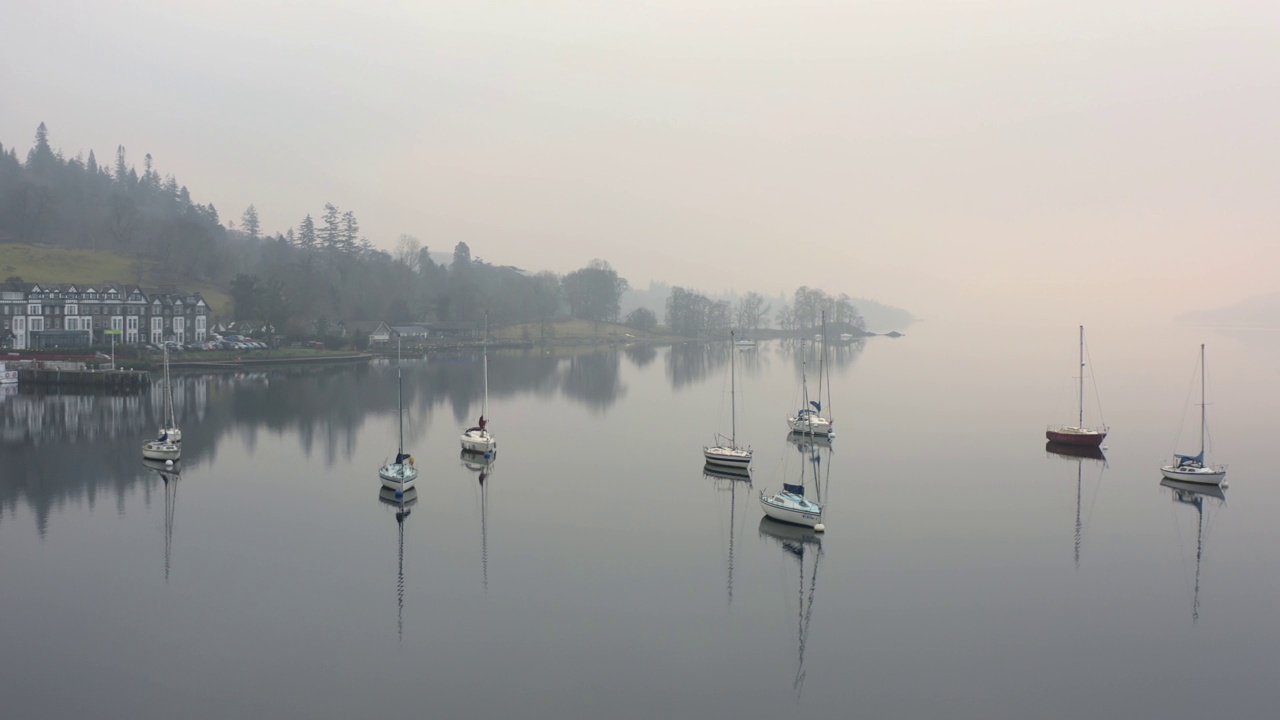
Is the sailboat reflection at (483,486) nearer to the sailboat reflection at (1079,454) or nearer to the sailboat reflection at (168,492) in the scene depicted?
the sailboat reflection at (168,492)

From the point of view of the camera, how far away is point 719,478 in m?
34.9

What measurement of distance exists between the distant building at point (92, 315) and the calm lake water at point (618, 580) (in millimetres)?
38992

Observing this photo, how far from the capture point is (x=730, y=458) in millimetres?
35594

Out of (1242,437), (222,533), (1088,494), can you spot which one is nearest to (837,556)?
(1088,494)

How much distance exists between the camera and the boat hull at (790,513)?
1043 inches

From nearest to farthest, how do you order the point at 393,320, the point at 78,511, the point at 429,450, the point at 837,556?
the point at 837,556 < the point at 78,511 < the point at 429,450 < the point at 393,320

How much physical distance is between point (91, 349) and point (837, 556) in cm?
7107

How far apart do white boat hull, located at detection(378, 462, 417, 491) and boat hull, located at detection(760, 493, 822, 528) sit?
41.2ft

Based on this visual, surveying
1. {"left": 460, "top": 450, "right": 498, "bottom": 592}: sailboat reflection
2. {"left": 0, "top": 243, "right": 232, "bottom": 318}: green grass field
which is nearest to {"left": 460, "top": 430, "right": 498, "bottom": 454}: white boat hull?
{"left": 460, "top": 450, "right": 498, "bottom": 592}: sailboat reflection

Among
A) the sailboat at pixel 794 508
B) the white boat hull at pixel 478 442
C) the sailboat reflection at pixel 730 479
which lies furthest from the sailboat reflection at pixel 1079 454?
the white boat hull at pixel 478 442

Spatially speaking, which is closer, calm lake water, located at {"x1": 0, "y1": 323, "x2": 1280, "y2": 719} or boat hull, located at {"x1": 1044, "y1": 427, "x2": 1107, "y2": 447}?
calm lake water, located at {"x1": 0, "y1": 323, "x2": 1280, "y2": 719}

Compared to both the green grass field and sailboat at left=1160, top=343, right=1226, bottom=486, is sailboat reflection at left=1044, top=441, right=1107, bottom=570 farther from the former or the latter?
the green grass field

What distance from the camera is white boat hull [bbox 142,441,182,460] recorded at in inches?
1382

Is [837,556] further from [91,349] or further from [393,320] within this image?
[393,320]
